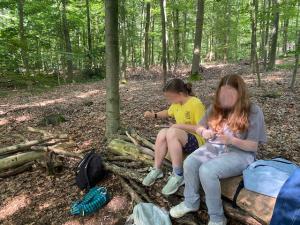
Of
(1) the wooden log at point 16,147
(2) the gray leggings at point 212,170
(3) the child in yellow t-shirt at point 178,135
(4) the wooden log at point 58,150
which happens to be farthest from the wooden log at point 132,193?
(1) the wooden log at point 16,147

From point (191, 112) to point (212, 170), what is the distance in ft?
3.94

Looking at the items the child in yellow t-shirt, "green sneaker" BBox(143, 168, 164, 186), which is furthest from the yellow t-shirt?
"green sneaker" BBox(143, 168, 164, 186)

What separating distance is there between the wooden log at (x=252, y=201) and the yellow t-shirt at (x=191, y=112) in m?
0.90

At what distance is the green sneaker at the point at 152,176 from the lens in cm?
432

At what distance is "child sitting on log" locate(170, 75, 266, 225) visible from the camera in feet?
11.0

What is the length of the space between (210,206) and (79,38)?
29.3 meters

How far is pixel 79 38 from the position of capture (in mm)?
30422

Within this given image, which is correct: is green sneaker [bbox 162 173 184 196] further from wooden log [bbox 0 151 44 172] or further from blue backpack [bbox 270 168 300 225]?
wooden log [bbox 0 151 44 172]

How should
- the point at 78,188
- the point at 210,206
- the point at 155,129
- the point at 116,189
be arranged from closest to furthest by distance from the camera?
1. the point at 210,206
2. the point at 116,189
3. the point at 78,188
4. the point at 155,129

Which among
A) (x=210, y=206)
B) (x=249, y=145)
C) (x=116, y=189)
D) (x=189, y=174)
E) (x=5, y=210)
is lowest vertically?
(x=5, y=210)

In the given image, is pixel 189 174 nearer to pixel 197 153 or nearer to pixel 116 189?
pixel 197 153

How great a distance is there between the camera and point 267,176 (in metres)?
3.24

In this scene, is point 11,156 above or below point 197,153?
below

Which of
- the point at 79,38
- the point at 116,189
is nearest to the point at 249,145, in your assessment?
the point at 116,189
